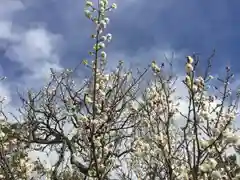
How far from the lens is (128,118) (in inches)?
423

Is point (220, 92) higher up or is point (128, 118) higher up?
point (128, 118)

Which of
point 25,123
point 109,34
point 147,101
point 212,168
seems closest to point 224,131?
point 212,168

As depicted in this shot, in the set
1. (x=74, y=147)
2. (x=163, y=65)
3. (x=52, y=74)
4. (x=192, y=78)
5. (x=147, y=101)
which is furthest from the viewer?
(x=52, y=74)

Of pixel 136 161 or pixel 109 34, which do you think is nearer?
pixel 109 34

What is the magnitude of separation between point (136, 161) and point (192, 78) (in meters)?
7.33

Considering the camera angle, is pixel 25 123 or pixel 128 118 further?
pixel 25 123

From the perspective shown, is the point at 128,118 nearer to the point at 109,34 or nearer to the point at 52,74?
the point at 52,74

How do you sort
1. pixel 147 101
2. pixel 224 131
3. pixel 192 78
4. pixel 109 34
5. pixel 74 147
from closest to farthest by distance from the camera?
pixel 224 131 → pixel 192 78 → pixel 109 34 → pixel 147 101 → pixel 74 147

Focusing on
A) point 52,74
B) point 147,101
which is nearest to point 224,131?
point 147,101

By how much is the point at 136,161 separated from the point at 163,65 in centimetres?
547

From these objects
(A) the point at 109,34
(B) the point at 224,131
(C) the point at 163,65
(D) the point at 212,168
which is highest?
(C) the point at 163,65

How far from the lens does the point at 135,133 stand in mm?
10516

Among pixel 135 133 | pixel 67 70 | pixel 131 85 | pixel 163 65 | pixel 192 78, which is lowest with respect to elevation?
pixel 192 78

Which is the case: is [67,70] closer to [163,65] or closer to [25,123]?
[25,123]
